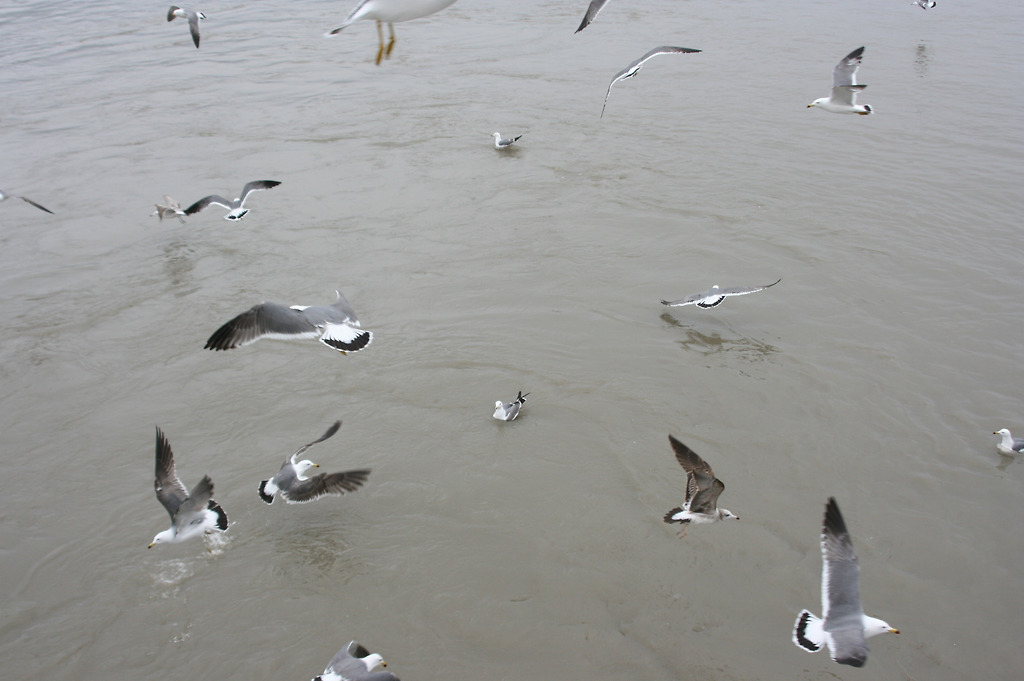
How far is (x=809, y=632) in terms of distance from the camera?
4.34 m

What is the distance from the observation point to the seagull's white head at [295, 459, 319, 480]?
5586 mm

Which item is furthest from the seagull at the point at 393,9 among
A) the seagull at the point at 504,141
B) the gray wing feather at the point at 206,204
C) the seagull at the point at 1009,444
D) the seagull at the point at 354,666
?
the seagull at the point at 504,141

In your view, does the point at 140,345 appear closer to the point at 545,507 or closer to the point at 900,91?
the point at 545,507

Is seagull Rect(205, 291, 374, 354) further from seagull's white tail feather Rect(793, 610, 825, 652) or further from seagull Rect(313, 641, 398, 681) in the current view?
seagull's white tail feather Rect(793, 610, 825, 652)

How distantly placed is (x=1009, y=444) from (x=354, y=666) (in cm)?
526

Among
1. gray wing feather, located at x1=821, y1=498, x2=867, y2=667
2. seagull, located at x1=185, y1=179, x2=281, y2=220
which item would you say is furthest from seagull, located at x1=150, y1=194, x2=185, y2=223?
gray wing feather, located at x1=821, y1=498, x2=867, y2=667

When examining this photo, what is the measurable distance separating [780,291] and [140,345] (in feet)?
22.6

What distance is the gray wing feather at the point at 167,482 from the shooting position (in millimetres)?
5227

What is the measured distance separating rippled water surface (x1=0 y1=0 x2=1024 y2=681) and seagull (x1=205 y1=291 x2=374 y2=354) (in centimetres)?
74

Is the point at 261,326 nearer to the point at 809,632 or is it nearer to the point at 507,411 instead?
the point at 507,411

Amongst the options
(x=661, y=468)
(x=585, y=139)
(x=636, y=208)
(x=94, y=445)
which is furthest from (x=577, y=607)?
(x=585, y=139)

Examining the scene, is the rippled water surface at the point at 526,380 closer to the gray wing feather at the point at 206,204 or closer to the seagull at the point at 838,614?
the seagull at the point at 838,614

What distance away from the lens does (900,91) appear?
46.8 ft

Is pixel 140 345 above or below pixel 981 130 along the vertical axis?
below
